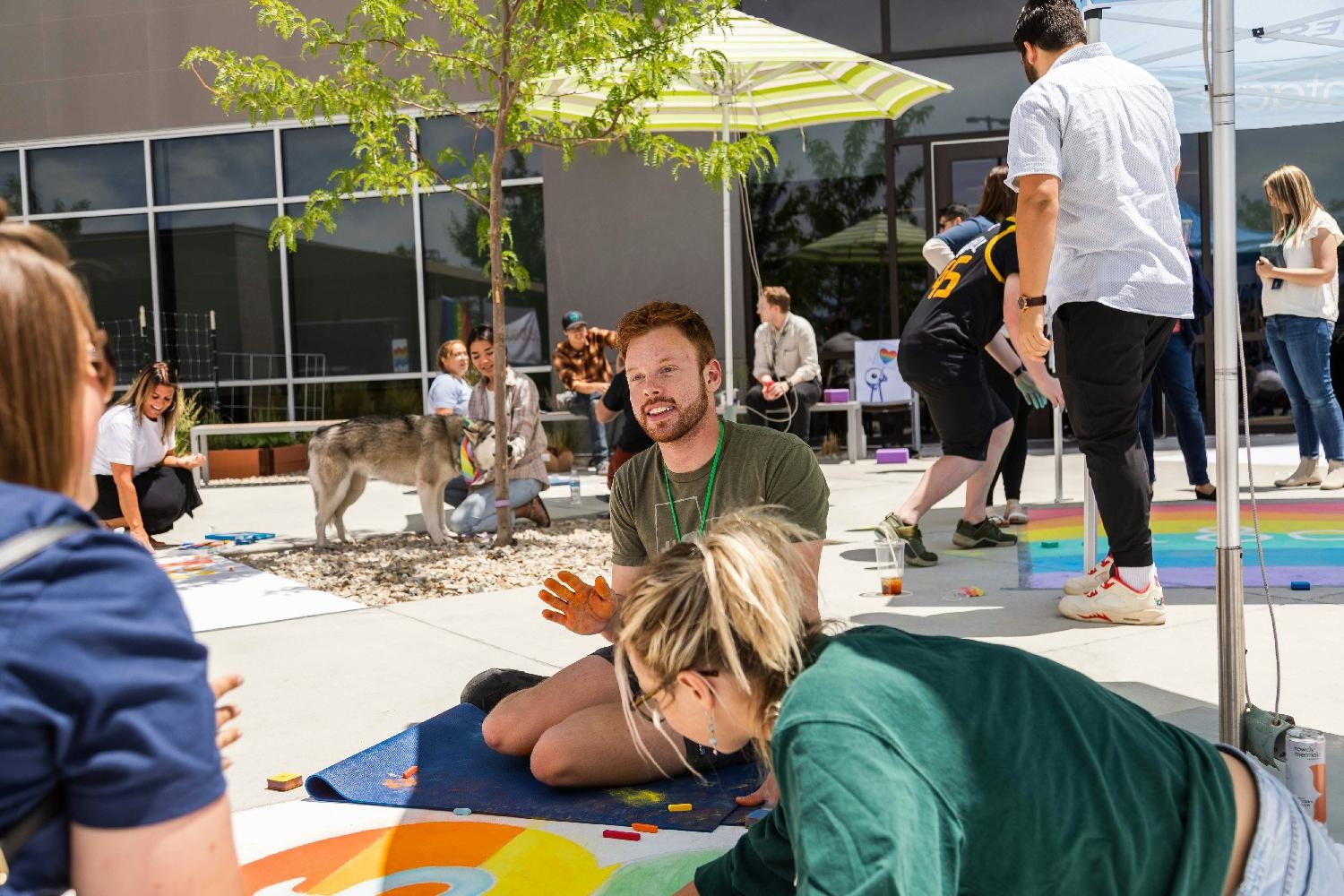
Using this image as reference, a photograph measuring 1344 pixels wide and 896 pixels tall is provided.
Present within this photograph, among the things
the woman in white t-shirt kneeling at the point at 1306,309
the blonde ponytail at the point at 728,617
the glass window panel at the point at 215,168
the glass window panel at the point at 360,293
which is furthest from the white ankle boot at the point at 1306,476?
the glass window panel at the point at 215,168

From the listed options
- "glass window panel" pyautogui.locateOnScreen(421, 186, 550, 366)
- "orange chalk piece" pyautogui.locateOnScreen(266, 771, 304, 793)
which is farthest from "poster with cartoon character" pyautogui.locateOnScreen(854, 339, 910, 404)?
"orange chalk piece" pyautogui.locateOnScreen(266, 771, 304, 793)

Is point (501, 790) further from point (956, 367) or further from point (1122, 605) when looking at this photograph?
point (956, 367)

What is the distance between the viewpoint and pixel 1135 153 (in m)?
4.29

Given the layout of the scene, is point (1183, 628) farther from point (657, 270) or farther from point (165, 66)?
point (165, 66)

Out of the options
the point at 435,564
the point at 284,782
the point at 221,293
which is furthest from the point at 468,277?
the point at 284,782

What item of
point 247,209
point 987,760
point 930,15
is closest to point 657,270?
point 930,15

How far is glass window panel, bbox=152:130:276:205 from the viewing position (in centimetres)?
1508

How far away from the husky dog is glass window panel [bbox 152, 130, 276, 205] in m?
7.89

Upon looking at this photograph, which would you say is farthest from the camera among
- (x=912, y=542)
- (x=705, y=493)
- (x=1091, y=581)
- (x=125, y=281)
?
(x=125, y=281)

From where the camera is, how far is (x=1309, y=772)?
268 centimetres

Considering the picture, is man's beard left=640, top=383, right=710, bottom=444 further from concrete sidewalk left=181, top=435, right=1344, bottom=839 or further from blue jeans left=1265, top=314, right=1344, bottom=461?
blue jeans left=1265, top=314, right=1344, bottom=461

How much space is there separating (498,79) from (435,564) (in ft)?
9.41

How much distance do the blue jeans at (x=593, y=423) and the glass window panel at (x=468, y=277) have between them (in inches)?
70.0

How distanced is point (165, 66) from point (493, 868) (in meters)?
14.4
